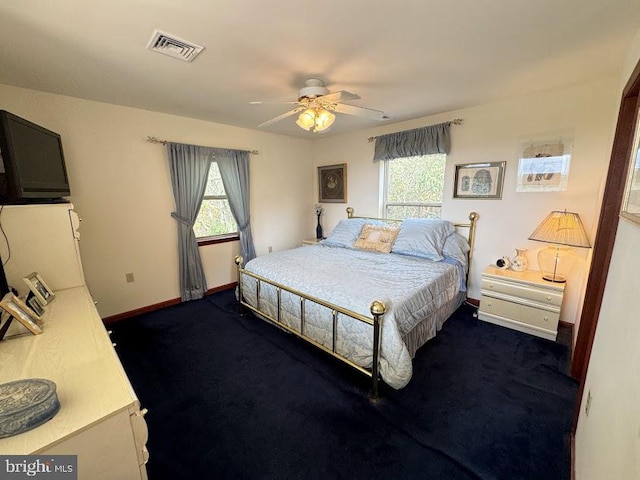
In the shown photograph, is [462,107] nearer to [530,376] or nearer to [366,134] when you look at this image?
[366,134]

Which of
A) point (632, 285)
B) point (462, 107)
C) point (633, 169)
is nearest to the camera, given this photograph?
point (632, 285)

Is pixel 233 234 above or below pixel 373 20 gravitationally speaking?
below

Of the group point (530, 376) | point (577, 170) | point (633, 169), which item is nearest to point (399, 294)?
point (530, 376)

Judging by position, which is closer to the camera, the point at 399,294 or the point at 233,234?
the point at 399,294

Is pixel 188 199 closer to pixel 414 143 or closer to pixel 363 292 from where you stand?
pixel 363 292

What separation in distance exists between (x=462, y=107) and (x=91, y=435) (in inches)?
147

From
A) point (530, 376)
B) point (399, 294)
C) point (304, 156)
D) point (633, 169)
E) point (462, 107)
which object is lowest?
point (530, 376)

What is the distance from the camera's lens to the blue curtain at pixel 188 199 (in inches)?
123

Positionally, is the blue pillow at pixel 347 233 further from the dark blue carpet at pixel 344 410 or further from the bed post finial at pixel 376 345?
the bed post finial at pixel 376 345

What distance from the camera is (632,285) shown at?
89 centimetres

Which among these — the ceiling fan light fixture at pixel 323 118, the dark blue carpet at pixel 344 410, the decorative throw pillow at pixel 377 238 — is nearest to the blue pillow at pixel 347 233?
the decorative throw pillow at pixel 377 238

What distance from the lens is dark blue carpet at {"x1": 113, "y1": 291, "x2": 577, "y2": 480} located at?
1.37 metres

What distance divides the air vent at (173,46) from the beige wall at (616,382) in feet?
7.71

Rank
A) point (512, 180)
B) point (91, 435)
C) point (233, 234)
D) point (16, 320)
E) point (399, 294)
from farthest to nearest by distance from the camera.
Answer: point (233, 234) < point (512, 180) < point (399, 294) < point (16, 320) < point (91, 435)
